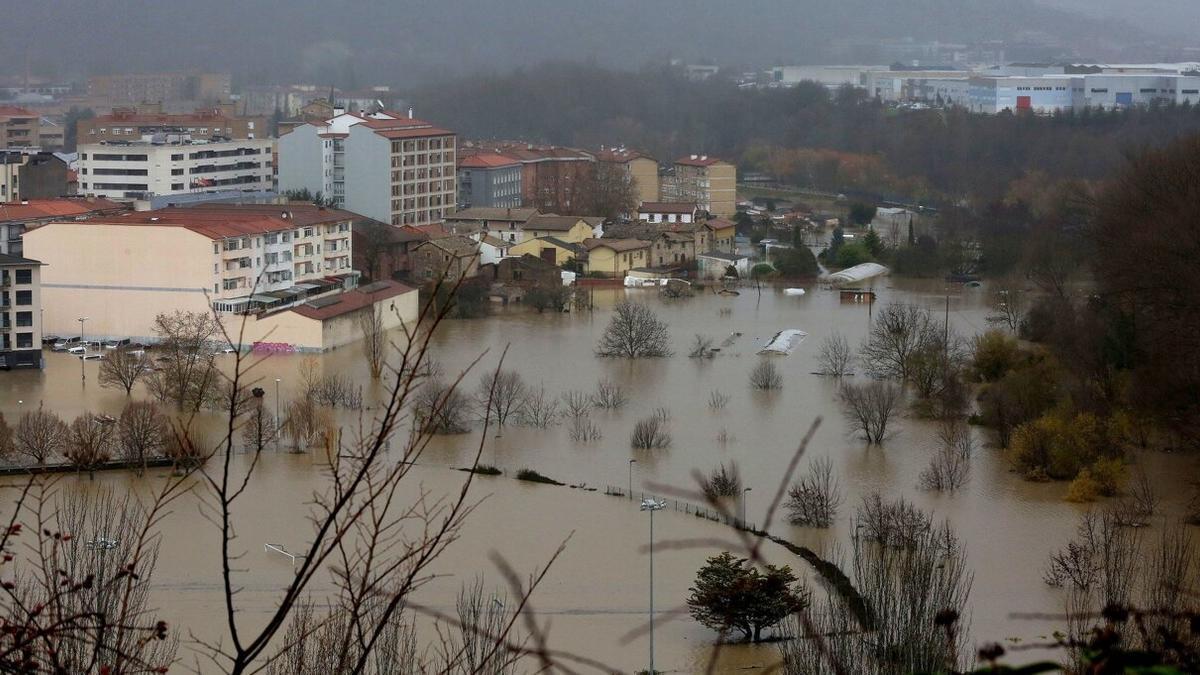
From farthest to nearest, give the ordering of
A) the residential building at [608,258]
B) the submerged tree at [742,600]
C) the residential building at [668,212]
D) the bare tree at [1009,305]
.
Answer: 1. the residential building at [668,212]
2. the residential building at [608,258]
3. the bare tree at [1009,305]
4. the submerged tree at [742,600]

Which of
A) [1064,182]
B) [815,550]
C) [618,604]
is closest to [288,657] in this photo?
[618,604]

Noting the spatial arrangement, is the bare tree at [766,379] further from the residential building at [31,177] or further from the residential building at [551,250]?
the residential building at [31,177]

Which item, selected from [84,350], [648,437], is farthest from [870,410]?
[84,350]

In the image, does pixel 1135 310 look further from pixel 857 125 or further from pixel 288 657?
pixel 857 125

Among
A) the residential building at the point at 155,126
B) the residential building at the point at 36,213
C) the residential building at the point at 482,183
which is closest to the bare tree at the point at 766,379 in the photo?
the residential building at the point at 36,213

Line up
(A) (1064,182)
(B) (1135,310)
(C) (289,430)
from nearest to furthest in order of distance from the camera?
1. (C) (289,430)
2. (B) (1135,310)
3. (A) (1064,182)

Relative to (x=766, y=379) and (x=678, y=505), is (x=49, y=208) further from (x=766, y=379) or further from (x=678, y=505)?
(x=678, y=505)

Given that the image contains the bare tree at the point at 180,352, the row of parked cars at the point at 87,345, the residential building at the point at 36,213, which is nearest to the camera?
the bare tree at the point at 180,352
